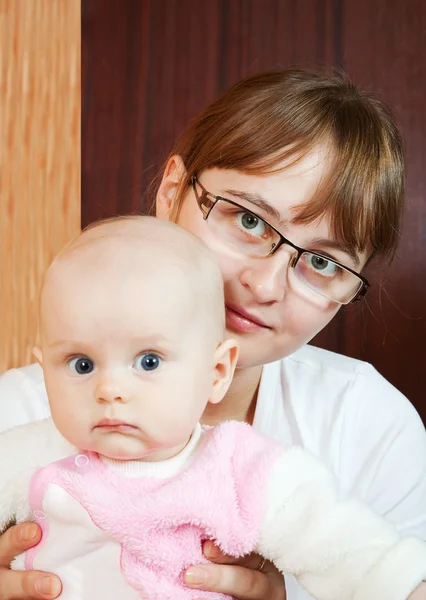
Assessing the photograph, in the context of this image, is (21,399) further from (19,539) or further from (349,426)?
(349,426)

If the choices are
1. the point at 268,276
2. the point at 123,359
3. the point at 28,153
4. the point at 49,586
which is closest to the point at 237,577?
the point at 49,586

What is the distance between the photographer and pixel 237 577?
40.3 inches

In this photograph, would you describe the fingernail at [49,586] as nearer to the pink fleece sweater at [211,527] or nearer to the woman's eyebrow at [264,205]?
the pink fleece sweater at [211,527]

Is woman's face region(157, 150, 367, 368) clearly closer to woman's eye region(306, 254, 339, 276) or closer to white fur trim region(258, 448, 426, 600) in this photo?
woman's eye region(306, 254, 339, 276)

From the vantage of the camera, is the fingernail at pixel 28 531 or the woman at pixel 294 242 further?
the woman at pixel 294 242

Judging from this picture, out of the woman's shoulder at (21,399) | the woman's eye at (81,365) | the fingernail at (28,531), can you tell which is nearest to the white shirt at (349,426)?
the woman's shoulder at (21,399)

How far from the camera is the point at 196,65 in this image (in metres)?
1.90

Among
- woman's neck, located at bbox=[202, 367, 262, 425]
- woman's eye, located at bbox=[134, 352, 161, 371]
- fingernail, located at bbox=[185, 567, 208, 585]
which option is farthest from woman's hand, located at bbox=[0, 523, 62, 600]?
woman's neck, located at bbox=[202, 367, 262, 425]

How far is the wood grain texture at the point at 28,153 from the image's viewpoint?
5.94 ft

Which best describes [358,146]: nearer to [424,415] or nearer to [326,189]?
[326,189]

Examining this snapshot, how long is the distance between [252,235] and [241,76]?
2.38ft

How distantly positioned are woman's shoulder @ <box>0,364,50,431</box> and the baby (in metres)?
0.45

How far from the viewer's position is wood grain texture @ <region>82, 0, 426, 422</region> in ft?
6.14

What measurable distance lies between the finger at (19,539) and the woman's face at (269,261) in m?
0.44
